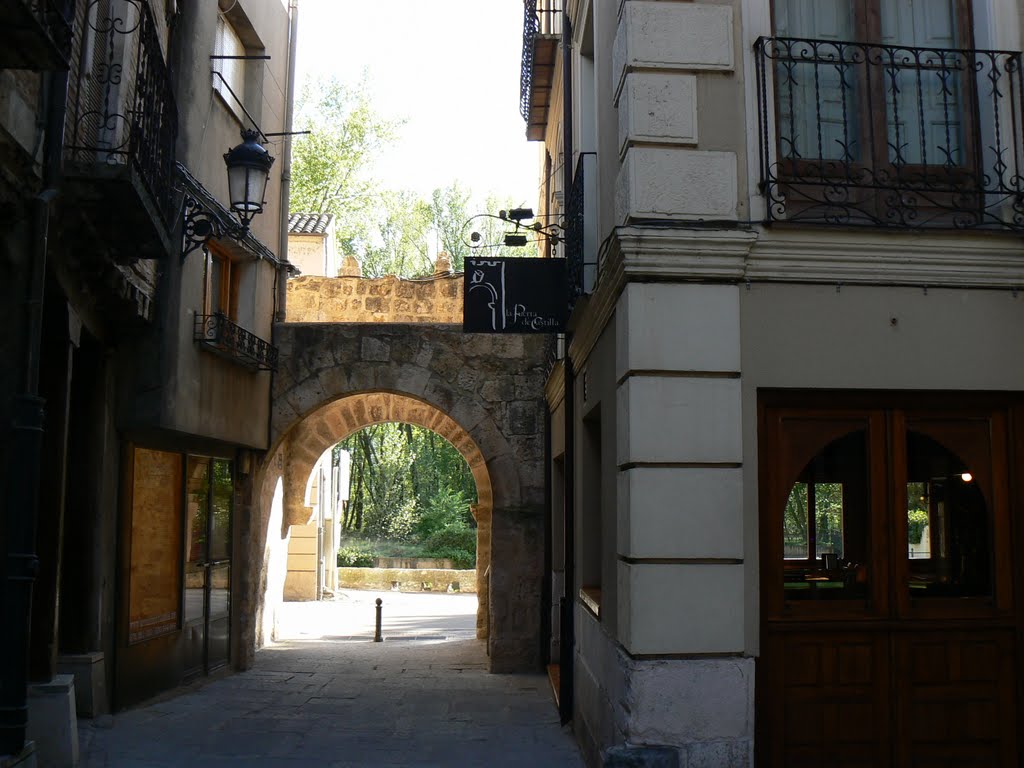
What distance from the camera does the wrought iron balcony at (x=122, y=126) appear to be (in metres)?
6.39

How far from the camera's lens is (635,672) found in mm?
5176

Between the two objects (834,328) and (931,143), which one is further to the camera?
(931,143)

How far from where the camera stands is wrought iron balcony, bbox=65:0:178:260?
6393 millimetres

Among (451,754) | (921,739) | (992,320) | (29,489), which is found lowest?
(451,754)

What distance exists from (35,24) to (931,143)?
456 centimetres

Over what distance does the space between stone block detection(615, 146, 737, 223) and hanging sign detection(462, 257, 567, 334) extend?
8.25ft

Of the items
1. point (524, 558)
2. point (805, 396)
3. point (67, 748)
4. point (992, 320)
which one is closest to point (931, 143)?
point (992, 320)

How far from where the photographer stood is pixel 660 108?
551 cm

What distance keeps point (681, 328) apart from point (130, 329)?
4962mm

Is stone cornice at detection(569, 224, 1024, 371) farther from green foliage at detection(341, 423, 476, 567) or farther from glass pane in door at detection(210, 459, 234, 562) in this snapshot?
green foliage at detection(341, 423, 476, 567)

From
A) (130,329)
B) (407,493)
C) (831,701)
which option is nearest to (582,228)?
(831,701)

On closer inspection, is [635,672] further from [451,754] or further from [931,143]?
[931,143]

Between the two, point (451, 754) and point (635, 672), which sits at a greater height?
point (635, 672)

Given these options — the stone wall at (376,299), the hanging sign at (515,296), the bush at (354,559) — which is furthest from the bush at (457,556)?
the hanging sign at (515,296)
